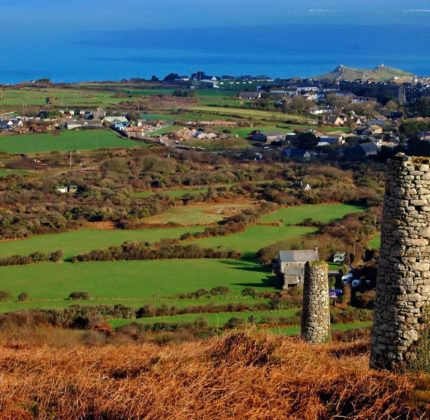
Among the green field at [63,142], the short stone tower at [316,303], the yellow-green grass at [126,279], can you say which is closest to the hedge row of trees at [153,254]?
the yellow-green grass at [126,279]

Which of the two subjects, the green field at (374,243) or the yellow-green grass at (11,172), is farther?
the yellow-green grass at (11,172)

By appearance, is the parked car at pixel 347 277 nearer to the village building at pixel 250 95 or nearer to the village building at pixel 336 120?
the village building at pixel 336 120

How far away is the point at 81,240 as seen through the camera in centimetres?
3134

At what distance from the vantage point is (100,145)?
57500mm

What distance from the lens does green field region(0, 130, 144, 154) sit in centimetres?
5547

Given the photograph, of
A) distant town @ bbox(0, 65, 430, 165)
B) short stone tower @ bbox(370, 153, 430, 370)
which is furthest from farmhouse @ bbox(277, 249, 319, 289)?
distant town @ bbox(0, 65, 430, 165)

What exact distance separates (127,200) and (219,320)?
18.4m

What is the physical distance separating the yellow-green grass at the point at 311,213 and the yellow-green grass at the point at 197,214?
6.14 ft

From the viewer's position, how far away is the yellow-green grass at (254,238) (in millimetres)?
29766

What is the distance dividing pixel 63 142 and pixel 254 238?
100 ft

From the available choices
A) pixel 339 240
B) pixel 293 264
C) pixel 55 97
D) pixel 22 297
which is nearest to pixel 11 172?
pixel 339 240

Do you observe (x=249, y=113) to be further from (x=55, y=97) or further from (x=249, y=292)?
(x=249, y=292)

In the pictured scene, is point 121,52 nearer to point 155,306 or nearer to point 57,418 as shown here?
point 155,306

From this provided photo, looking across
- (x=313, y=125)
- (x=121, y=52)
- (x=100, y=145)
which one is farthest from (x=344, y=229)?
(x=121, y=52)
